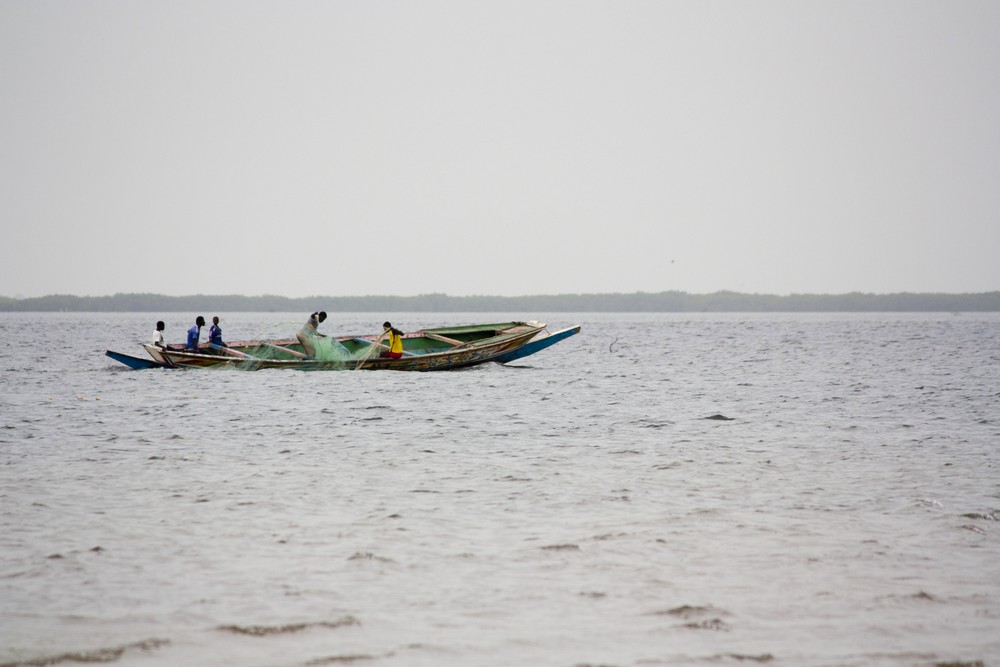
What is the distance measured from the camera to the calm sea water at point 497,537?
252 inches

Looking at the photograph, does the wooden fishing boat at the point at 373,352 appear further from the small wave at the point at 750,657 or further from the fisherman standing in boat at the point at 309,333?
the small wave at the point at 750,657

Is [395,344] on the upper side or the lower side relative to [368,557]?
upper

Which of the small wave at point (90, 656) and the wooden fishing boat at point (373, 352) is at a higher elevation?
the wooden fishing boat at point (373, 352)

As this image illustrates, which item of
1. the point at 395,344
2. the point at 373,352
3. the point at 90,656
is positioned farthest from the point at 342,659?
the point at 373,352

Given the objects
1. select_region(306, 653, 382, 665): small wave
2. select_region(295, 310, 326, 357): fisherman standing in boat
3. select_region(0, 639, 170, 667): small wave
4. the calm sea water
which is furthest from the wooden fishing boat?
select_region(306, 653, 382, 665): small wave

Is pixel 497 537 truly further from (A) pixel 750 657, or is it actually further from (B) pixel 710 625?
(A) pixel 750 657

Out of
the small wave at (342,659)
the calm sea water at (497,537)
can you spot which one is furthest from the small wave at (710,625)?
the small wave at (342,659)

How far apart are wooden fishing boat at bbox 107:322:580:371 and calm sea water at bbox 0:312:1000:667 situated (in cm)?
768

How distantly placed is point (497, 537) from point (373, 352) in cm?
2208

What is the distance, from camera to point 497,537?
951cm

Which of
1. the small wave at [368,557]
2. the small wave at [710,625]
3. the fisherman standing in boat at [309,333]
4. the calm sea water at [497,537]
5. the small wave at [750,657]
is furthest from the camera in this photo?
the fisherman standing in boat at [309,333]

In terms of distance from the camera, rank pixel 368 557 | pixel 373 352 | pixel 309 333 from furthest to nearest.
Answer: pixel 373 352, pixel 309 333, pixel 368 557

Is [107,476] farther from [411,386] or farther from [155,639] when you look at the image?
[411,386]

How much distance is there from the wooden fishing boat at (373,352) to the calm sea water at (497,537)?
25.2ft
